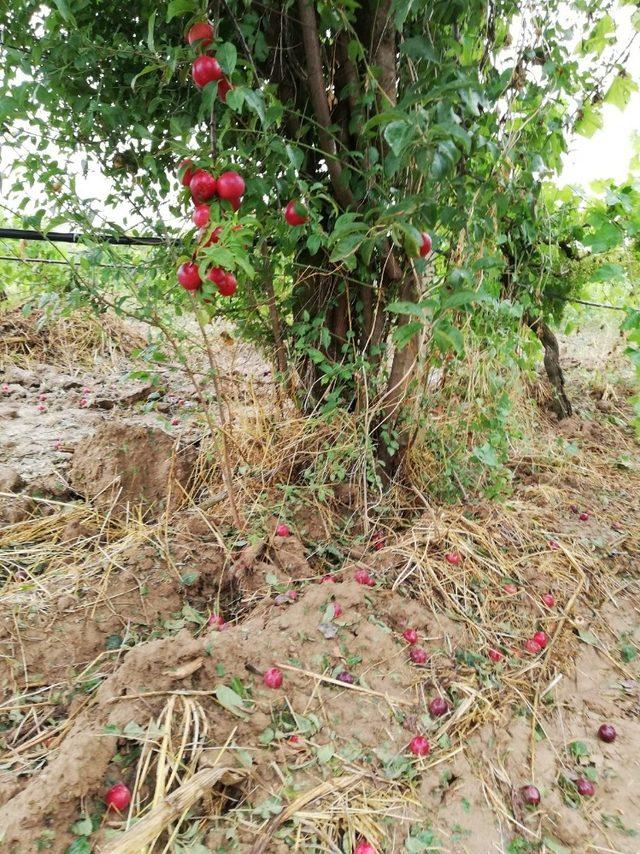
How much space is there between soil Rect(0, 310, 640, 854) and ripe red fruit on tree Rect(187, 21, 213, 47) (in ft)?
3.86

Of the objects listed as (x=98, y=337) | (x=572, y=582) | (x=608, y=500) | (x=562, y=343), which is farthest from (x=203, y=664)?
(x=562, y=343)

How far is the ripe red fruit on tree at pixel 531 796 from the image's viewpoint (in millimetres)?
1234

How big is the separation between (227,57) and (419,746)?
1.65 m

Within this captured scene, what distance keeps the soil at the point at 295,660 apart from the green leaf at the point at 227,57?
1.16m

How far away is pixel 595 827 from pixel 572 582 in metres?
0.84

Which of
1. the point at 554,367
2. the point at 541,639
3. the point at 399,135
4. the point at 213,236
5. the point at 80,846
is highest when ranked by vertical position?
the point at 399,135

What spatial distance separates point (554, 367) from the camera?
124 inches

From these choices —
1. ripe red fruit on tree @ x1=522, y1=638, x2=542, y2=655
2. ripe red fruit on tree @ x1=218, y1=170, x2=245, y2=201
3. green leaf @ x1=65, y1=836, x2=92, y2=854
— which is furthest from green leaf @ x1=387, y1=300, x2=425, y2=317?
green leaf @ x1=65, y1=836, x2=92, y2=854

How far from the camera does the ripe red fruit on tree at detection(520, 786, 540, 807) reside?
123 cm

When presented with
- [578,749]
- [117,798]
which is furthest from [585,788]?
[117,798]

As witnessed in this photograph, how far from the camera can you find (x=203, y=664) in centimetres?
133

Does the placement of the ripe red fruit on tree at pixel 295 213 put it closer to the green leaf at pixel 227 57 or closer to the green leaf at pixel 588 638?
the green leaf at pixel 227 57

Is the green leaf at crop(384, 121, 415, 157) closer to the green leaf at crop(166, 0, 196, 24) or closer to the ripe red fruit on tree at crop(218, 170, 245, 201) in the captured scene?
the ripe red fruit on tree at crop(218, 170, 245, 201)

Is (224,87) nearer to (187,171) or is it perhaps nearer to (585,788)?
(187,171)
